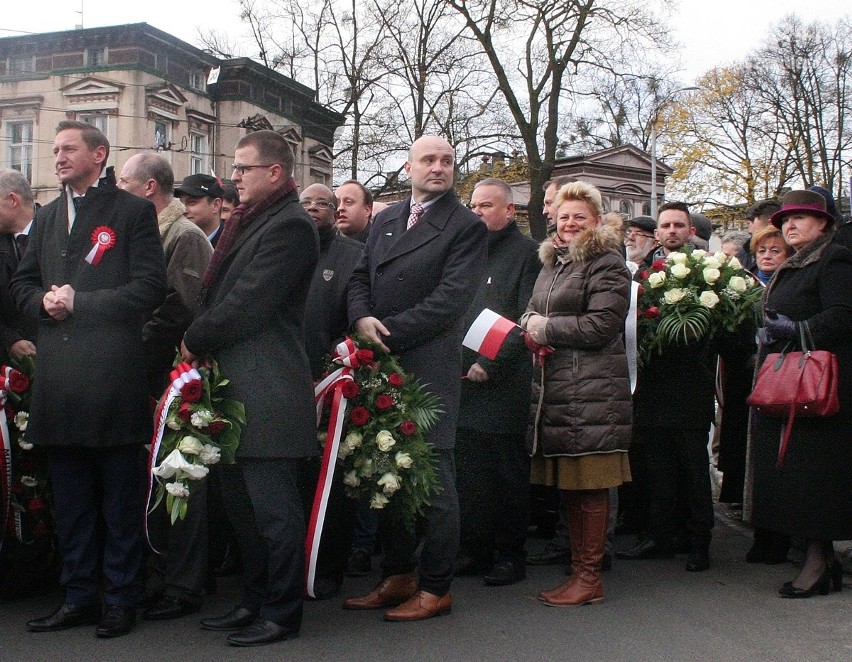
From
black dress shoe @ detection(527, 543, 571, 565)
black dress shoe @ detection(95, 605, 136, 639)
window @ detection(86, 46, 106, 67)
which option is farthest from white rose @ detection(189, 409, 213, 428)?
window @ detection(86, 46, 106, 67)

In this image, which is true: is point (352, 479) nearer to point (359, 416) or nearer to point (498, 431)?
point (359, 416)

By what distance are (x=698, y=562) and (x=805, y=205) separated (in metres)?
2.11

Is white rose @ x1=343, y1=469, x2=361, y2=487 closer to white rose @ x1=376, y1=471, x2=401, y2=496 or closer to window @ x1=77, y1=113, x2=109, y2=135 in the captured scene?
white rose @ x1=376, y1=471, x2=401, y2=496

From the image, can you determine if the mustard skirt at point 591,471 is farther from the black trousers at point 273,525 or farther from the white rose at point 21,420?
the white rose at point 21,420

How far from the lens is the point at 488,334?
511 centimetres

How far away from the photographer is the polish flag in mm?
5098

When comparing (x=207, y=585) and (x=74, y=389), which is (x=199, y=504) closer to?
(x=207, y=585)

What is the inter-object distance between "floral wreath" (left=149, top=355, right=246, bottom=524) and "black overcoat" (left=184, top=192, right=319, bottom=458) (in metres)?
0.06

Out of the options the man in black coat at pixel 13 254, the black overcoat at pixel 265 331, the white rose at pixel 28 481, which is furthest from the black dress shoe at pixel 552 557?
the man in black coat at pixel 13 254

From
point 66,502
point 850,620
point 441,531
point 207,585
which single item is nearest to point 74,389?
point 66,502

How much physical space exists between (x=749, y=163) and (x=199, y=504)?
2877 centimetres

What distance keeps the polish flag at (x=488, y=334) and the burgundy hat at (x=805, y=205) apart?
1.70 metres

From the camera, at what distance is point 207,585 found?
5301 mm

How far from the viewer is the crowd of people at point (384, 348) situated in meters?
4.45
